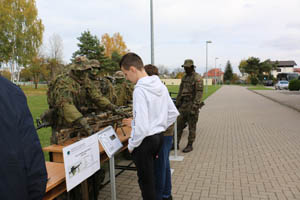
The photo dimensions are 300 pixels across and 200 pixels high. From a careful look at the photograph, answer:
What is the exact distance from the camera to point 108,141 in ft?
8.99

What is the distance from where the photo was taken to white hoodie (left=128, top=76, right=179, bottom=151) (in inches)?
92.8

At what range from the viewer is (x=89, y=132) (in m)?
2.96

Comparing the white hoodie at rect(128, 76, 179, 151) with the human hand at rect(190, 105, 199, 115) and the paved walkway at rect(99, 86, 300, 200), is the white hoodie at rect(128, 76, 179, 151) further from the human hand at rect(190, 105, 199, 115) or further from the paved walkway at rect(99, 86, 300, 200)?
the human hand at rect(190, 105, 199, 115)

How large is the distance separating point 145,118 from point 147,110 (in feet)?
0.30

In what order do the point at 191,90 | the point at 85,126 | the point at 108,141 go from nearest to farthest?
the point at 108,141 → the point at 85,126 → the point at 191,90

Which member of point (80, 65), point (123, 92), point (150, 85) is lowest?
point (123, 92)

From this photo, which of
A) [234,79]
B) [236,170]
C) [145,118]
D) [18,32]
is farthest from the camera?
[234,79]

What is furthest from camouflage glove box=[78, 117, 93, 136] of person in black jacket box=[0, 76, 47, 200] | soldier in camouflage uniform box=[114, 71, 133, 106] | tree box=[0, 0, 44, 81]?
tree box=[0, 0, 44, 81]

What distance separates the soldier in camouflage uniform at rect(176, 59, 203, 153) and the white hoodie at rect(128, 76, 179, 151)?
131 inches

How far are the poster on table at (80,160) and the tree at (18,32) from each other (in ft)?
116

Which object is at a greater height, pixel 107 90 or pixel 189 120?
pixel 107 90

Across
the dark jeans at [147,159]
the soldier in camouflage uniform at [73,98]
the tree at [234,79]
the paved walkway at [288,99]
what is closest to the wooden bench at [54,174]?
the soldier in camouflage uniform at [73,98]

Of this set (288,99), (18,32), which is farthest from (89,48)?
(288,99)

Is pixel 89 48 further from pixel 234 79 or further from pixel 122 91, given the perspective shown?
pixel 234 79
